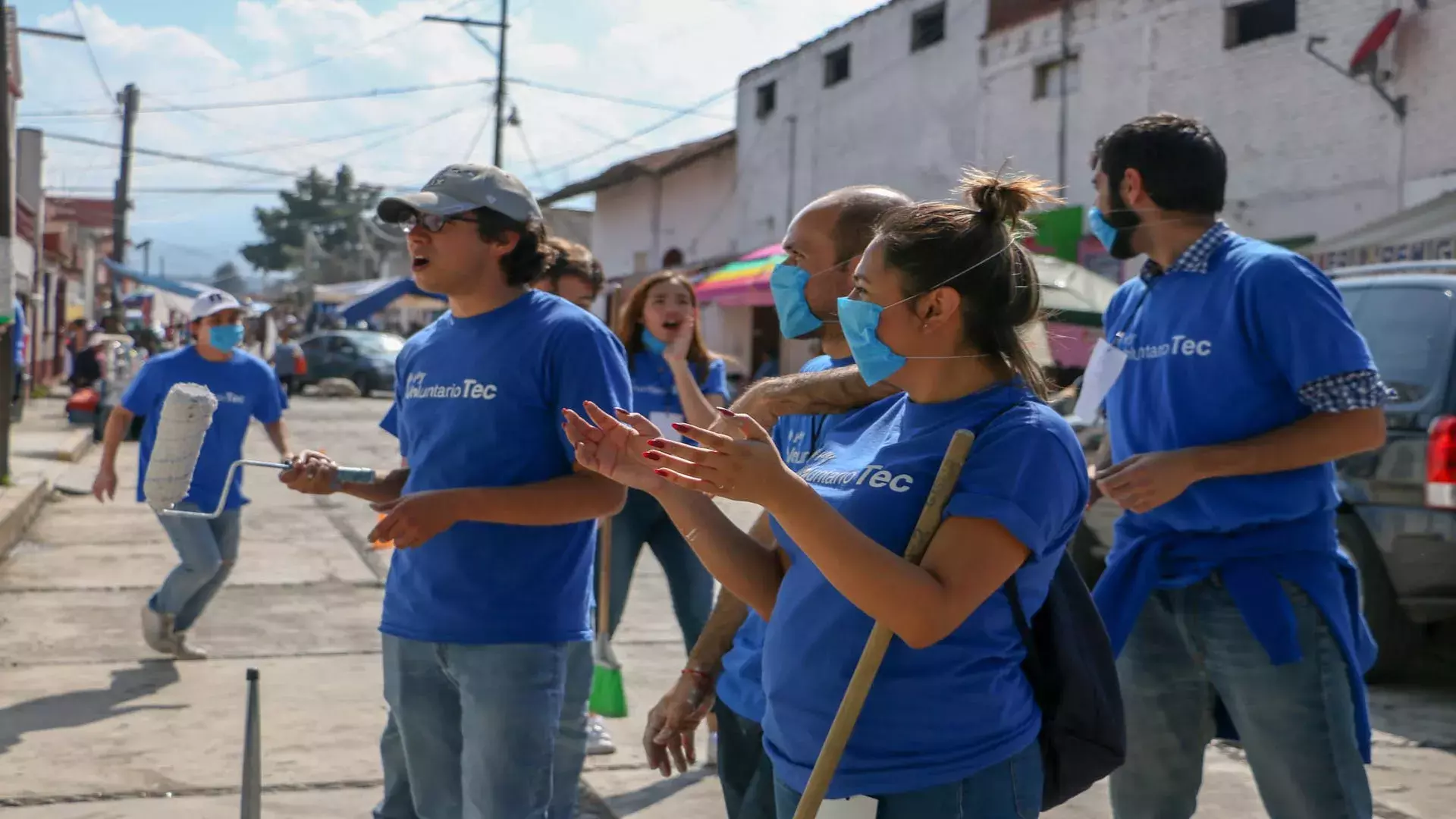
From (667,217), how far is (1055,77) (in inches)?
615

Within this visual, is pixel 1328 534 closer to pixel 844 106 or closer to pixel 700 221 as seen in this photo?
pixel 844 106

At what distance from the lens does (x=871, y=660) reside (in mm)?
2021

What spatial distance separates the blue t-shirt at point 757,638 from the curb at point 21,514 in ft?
28.6

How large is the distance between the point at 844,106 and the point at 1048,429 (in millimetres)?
24192

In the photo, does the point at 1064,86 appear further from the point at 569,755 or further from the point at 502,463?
the point at 502,463

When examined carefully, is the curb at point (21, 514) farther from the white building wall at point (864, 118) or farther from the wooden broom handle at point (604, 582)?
the white building wall at point (864, 118)

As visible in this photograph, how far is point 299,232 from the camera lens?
10288 centimetres

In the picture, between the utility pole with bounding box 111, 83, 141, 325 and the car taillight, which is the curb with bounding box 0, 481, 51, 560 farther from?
the utility pole with bounding box 111, 83, 141, 325

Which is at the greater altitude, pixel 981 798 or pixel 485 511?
pixel 485 511

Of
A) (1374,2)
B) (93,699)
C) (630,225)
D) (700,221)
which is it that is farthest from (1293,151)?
(630,225)

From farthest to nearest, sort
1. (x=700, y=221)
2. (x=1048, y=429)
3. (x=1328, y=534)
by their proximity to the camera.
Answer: (x=700, y=221) < (x=1328, y=534) < (x=1048, y=429)

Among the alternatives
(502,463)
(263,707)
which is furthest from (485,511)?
(263,707)

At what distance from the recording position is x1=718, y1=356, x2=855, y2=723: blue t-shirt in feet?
8.80

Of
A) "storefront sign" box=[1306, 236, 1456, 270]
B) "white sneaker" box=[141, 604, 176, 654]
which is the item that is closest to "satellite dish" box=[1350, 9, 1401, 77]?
"storefront sign" box=[1306, 236, 1456, 270]
